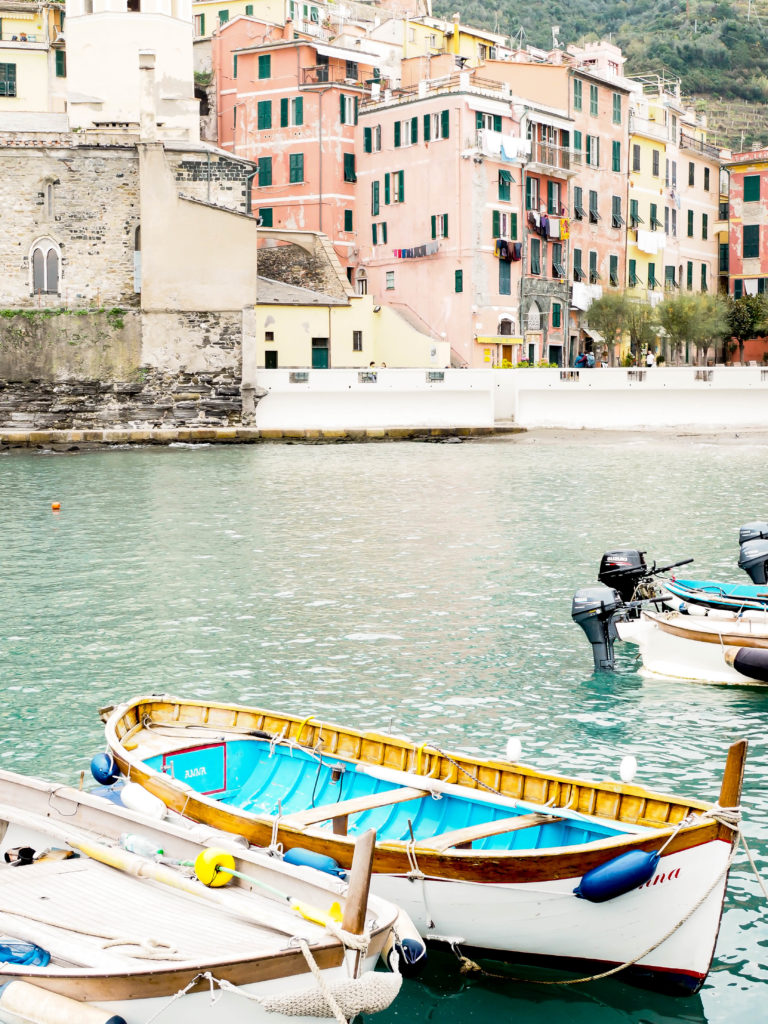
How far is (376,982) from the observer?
5770 mm

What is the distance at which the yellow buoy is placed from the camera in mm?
6656

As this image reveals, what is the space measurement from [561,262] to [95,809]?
173ft

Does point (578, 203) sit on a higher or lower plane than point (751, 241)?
higher

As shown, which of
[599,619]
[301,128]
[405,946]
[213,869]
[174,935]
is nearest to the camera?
[174,935]

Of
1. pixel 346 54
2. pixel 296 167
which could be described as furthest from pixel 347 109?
pixel 296 167

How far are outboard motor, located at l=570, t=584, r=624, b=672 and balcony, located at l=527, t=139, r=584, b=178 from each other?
44.6 metres

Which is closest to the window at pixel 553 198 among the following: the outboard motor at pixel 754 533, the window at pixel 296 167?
the window at pixel 296 167

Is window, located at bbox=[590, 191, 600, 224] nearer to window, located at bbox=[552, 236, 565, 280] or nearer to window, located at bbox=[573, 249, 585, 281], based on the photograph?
window, located at bbox=[573, 249, 585, 281]

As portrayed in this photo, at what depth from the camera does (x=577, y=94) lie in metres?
59.3

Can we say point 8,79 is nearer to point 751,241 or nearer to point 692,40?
point 751,241

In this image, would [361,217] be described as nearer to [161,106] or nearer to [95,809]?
[161,106]

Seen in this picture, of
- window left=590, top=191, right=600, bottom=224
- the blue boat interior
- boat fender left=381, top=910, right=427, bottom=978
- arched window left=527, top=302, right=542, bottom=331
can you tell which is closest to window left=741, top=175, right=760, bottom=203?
window left=590, top=191, right=600, bottom=224

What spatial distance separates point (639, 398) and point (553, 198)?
41.6 feet

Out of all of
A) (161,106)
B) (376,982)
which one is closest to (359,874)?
(376,982)
